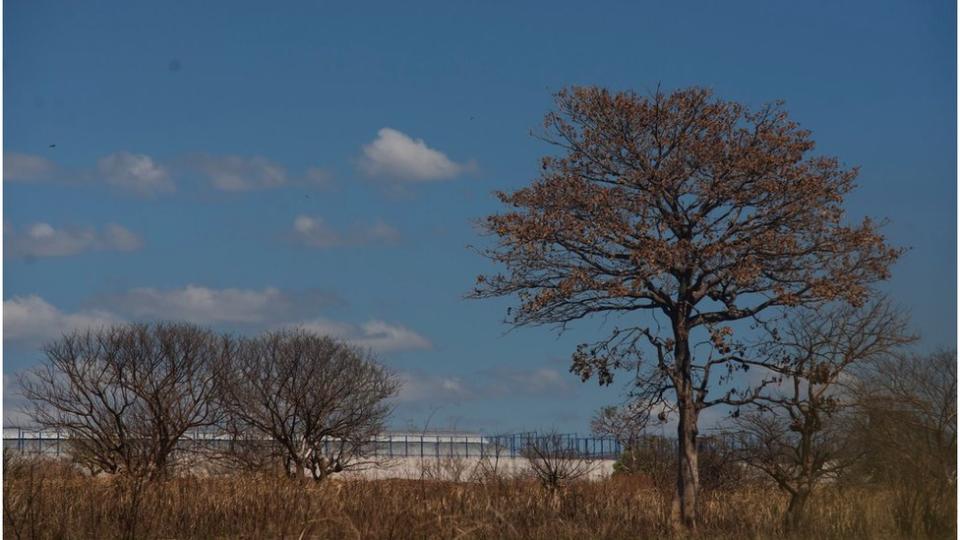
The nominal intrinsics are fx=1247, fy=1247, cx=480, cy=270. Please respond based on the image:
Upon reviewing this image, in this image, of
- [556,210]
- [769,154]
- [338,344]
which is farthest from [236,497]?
[338,344]

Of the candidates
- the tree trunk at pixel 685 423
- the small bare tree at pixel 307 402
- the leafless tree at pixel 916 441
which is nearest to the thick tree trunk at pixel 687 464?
the tree trunk at pixel 685 423

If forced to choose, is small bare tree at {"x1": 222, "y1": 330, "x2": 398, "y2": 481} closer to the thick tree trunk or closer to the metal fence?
the metal fence

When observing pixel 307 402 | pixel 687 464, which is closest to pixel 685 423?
pixel 687 464

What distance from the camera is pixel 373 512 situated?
16109 millimetres

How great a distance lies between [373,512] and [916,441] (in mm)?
6773

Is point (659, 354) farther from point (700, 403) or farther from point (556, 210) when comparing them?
point (556, 210)

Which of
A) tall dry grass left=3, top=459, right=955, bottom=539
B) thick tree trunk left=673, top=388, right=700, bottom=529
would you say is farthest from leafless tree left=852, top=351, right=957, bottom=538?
Answer: thick tree trunk left=673, top=388, right=700, bottom=529

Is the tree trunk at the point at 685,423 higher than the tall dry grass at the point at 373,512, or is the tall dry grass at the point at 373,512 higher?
the tree trunk at the point at 685,423

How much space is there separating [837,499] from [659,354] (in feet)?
13.7

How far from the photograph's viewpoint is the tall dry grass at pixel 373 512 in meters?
15.3

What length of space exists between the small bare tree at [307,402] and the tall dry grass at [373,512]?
22.3m

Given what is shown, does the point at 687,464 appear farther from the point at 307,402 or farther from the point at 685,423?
the point at 307,402

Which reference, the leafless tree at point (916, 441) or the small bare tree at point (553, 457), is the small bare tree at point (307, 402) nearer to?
the small bare tree at point (553, 457)

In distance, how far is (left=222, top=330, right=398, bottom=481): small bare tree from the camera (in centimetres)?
4516
